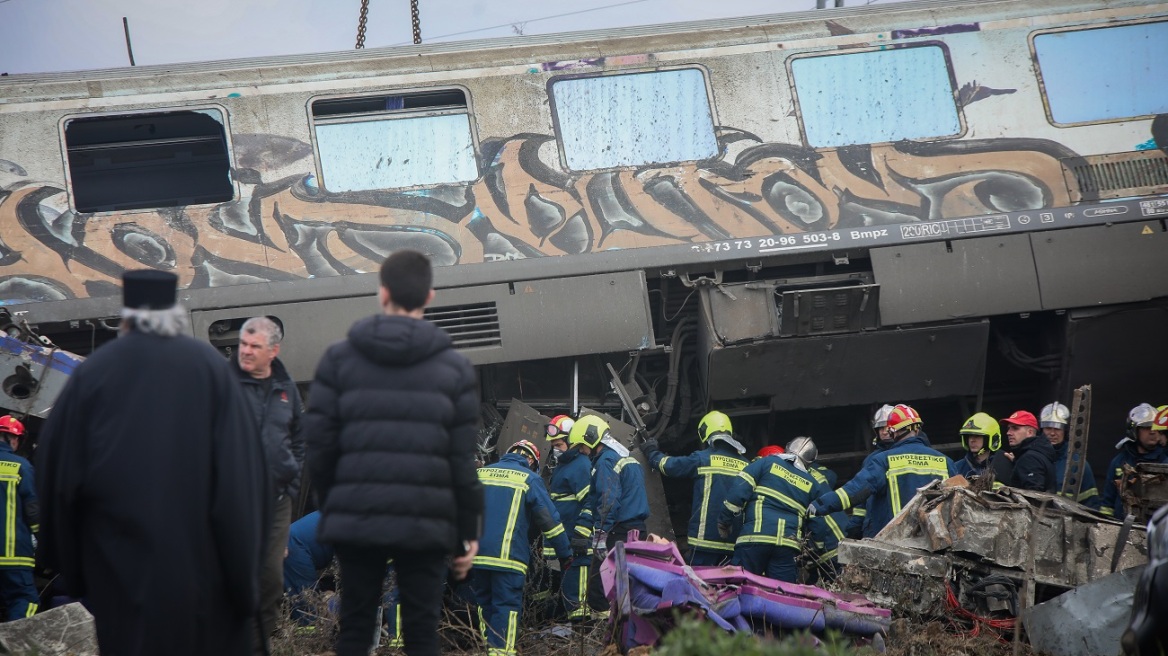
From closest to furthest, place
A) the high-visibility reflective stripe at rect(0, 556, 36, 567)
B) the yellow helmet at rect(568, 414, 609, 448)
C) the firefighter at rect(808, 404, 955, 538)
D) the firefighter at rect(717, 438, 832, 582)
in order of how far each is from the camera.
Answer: the high-visibility reflective stripe at rect(0, 556, 36, 567)
the firefighter at rect(808, 404, 955, 538)
the firefighter at rect(717, 438, 832, 582)
the yellow helmet at rect(568, 414, 609, 448)

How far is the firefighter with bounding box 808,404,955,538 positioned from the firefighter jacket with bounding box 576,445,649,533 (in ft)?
3.88

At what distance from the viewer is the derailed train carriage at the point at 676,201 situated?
8.03m

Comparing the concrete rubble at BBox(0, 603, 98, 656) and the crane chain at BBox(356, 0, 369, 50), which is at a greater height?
the crane chain at BBox(356, 0, 369, 50)

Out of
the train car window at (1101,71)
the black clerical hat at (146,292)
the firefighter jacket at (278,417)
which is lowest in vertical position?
the firefighter jacket at (278,417)

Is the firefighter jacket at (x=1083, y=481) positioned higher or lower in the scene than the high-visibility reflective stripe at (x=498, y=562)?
lower

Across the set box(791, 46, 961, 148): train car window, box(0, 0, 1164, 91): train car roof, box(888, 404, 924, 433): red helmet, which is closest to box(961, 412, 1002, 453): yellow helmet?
box(888, 404, 924, 433): red helmet

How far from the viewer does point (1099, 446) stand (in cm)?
883

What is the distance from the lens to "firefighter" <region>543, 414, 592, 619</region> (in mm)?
7945

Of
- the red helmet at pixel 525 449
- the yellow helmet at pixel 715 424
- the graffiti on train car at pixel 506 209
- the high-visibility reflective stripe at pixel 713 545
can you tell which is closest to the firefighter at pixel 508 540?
the red helmet at pixel 525 449

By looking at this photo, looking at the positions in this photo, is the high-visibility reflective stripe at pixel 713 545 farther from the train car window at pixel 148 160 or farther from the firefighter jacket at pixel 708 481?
the train car window at pixel 148 160

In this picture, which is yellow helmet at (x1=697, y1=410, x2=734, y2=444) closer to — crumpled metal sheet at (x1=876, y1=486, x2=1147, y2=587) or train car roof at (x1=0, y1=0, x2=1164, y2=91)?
crumpled metal sheet at (x1=876, y1=486, x2=1147, y2=587)

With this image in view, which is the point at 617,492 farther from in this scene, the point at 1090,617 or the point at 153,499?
the point at 153,499

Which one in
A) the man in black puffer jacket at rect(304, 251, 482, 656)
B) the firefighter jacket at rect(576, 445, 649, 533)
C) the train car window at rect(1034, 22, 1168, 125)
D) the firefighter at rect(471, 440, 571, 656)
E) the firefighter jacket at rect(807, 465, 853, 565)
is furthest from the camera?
the train car window at rect(1034, 22, 1168, 125)

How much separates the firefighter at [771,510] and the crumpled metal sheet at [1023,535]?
43.0 inches
